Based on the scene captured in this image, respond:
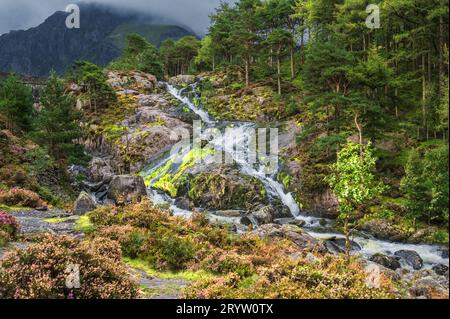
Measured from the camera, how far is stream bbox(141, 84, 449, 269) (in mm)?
24189

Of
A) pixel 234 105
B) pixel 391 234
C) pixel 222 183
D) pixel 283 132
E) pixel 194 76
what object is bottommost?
pixel 391 234

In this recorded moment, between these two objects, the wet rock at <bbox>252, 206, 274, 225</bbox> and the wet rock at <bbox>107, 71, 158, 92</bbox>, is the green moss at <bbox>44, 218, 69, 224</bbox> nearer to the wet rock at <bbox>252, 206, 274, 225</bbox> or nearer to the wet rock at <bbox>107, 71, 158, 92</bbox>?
the wet rock at <bbox>252, 206, 274, 225</bbox>

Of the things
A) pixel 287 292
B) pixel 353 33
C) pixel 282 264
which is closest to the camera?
pixel 287 292

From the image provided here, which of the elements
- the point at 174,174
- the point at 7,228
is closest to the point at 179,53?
the point at 174,174

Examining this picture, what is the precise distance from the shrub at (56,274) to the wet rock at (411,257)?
1704 centimetres

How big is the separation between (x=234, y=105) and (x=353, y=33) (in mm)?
20215

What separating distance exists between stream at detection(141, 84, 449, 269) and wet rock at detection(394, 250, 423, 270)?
30 centimetres

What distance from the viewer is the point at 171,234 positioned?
56.4 feet

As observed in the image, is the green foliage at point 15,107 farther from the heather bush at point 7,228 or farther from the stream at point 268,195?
the heather bush at point 7,228

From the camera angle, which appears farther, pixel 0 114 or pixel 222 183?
A: pixel 0 114

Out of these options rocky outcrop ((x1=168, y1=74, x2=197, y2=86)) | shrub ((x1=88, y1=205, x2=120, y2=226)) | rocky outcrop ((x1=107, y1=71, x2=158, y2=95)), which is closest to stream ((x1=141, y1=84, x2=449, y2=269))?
shrub ((x1=88, y1=205, x2=120, y2=226))

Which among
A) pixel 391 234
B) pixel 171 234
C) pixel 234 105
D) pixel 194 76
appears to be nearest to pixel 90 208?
pixel 171 234

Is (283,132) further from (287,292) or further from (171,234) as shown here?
(287,292)

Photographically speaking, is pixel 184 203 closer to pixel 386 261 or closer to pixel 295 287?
pixel 386 261
